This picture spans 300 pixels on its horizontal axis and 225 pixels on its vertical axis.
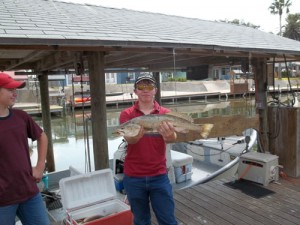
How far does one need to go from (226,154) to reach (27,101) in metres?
22.7

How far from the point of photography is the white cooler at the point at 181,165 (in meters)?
6.33

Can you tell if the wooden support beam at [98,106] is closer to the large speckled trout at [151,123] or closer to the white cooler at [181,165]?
the large speckled trout at [151,123]

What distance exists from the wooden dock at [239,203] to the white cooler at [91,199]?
2.05 feet

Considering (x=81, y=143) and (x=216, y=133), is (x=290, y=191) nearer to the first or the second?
(x=216, y=133)

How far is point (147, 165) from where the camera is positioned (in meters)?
2.63

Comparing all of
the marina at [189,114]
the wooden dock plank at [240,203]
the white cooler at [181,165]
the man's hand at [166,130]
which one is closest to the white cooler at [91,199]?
the marina at [189,114]

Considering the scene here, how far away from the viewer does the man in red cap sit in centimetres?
229

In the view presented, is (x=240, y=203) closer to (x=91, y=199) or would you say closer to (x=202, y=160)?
(x=91, y=199)

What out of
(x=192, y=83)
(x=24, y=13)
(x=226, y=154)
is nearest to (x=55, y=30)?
(x=24, y=13)

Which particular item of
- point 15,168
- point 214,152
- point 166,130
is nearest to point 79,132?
point 214,152

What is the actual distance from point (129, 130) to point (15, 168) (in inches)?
36.6

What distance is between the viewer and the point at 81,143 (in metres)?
15.1

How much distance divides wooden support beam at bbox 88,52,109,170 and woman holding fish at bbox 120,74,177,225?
154 cm

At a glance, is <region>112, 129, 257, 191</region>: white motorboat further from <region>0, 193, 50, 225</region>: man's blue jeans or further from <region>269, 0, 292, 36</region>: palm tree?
<region>269, 0, 292, 36</region>: palm tree
